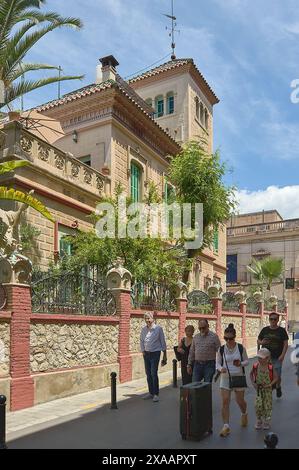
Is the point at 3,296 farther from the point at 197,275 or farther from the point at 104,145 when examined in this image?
the point at 197,275

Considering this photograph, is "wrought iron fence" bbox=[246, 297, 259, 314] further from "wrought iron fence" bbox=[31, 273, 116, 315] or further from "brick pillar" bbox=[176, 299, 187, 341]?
"wrought iron fence" bbox=[31, 273, 116, 315]

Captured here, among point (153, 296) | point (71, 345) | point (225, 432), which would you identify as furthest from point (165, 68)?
point (225, 432)

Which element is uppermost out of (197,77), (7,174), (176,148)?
(197,77)

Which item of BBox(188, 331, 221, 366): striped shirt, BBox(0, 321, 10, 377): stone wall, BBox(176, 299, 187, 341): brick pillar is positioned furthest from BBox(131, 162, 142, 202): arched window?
BBox(188, 331, 221, 366): striped shirt

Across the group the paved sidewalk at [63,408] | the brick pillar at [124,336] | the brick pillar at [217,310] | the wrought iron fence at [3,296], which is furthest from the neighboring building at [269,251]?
the wrought iron fence at [3,296]

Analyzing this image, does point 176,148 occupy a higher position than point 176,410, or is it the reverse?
point 176,148

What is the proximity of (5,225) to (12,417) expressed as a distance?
4727mm

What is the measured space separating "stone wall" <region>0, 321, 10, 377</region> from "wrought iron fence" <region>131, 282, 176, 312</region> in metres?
5.60

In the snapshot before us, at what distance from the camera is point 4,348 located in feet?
31.2

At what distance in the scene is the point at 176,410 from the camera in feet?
32.0

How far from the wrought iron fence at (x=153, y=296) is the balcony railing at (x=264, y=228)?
106 ft

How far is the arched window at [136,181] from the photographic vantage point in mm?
22906

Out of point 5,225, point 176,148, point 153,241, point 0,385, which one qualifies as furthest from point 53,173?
point 176,148

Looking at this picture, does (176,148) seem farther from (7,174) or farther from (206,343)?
(206,343)
